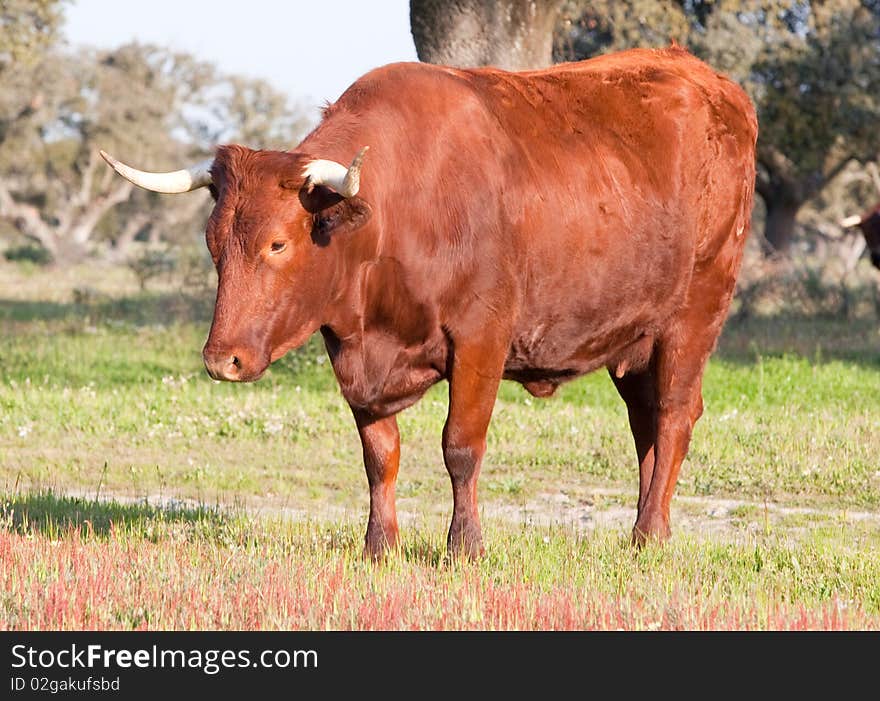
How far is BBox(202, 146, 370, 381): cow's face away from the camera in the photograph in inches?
233

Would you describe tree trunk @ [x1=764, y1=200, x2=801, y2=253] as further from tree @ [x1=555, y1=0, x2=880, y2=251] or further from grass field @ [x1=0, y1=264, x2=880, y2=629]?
grass field @ [x1=0, y1=264, x2=880, y2=629]

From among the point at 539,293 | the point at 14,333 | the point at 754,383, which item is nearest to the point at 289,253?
the point at 539,293

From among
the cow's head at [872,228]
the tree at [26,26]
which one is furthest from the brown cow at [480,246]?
the tree at [26,26]

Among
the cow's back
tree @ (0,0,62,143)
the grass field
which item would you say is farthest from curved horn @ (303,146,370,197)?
tree @ (0,0,62,143)

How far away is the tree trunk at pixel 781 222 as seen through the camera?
96.1 feet

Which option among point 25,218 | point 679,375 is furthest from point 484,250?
point 25,218

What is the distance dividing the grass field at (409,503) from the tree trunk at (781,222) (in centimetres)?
1192

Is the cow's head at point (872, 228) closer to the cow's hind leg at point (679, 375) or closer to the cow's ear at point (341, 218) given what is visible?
the cow's hind leg at point (679, 375)

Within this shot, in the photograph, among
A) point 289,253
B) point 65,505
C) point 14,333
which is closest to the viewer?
point 289,253

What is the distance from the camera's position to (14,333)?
18.5m

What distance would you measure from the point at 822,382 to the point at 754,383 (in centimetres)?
67

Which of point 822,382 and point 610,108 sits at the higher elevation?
point 610,108
